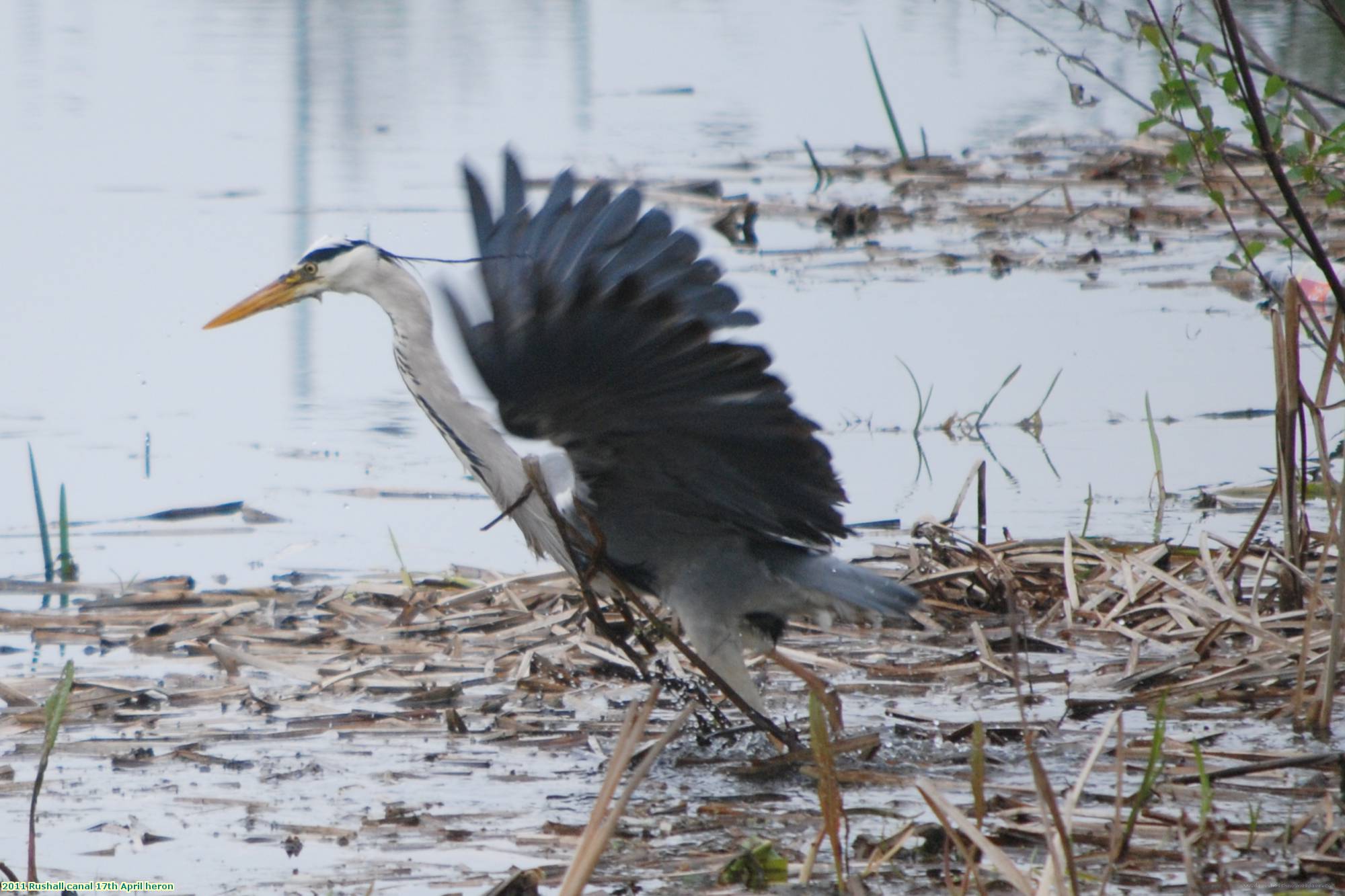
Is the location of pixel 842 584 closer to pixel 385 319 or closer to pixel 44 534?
pixel 44 534

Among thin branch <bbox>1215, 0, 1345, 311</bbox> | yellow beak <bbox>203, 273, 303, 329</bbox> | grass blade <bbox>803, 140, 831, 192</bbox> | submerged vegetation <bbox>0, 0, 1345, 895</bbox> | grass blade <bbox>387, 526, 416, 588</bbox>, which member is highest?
grass blade <bbox>803, 140, 831, 192</bbox>

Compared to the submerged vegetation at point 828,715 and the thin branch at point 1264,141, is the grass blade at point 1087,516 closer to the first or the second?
the submerged vegetation at point 828,715

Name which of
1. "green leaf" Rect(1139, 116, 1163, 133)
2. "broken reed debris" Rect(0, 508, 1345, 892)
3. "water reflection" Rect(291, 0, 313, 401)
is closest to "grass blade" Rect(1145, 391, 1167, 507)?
"broken reed debris" Rect(0, 508, 1345, 892)

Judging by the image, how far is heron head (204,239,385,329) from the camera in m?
4.49

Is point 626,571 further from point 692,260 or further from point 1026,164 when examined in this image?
point 1026,164

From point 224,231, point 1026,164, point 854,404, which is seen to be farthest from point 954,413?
point 1026,164

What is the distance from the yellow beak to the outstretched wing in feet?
3.15

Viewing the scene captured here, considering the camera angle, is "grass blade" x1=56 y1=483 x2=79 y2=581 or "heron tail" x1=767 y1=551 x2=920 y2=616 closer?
"heron tail" x1=767 y1=551 x2=920 y2=616

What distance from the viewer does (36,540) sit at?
219 inches

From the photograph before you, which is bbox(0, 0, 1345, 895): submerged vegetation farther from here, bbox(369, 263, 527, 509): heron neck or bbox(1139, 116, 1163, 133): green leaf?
bbox(369, 263, 527, 509): heron neck

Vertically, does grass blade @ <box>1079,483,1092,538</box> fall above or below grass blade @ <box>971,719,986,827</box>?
above

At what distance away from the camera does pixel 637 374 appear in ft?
11.4

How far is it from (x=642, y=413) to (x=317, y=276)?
4.57ft

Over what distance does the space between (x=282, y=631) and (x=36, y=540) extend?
123 cm
